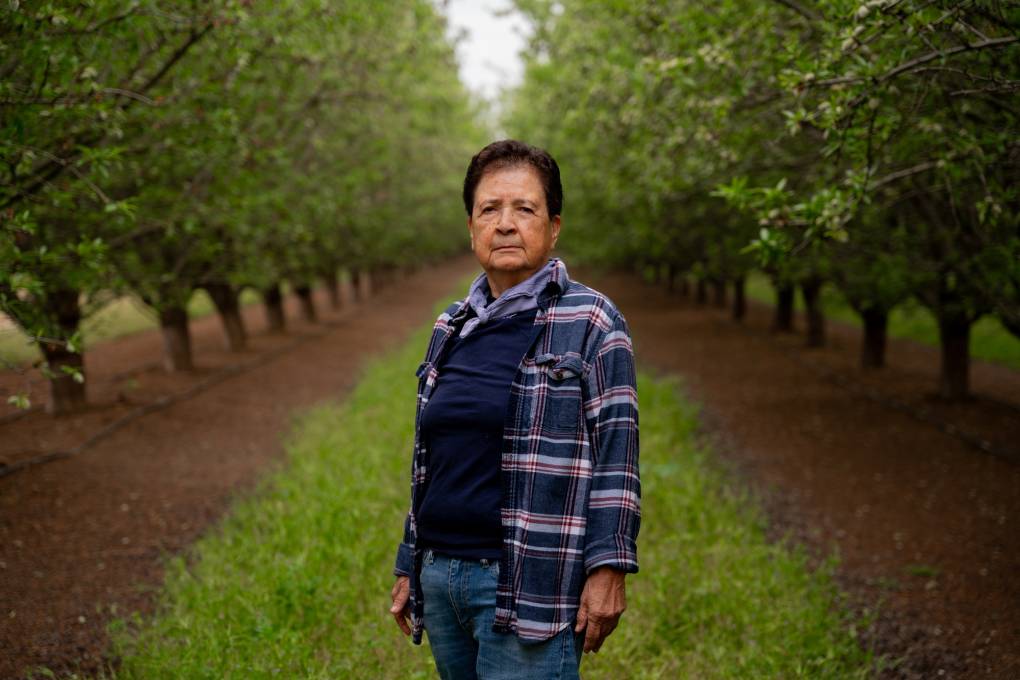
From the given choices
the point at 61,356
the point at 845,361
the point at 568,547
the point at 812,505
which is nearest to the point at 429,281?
the point at 845,361

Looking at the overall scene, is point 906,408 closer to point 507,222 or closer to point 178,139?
point 178,139

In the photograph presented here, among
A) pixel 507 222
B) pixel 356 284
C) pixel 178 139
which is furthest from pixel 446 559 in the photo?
pixel 356 284

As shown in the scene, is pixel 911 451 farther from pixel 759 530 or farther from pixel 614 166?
pixel 614 166

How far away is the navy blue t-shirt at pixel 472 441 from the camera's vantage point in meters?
2.48

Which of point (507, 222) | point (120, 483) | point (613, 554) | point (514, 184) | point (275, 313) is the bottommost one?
point (120, 483)

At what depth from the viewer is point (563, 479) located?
8.00 feet

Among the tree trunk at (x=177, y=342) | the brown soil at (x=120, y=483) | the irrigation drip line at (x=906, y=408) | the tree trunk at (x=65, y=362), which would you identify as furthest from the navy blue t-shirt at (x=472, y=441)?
the tree trunk at (x=177, y=342)

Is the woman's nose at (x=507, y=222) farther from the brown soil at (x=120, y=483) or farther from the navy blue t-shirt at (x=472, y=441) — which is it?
the brown soil at (x=120, y=483)

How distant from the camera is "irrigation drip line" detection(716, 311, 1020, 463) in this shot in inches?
349

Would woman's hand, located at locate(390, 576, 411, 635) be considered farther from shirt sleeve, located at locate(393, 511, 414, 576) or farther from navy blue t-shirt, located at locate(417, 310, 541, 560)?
navy blue t-shirt, located at locate(417, 310, 541, 560)

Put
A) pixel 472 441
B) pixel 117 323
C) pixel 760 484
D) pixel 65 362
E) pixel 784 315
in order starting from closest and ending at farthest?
pixel 472 441, pixel 760 484, pixel 65 362, pixel 784 315, pixel 117 323

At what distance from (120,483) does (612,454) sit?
7371 millimetres

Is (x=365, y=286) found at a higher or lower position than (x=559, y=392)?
lower

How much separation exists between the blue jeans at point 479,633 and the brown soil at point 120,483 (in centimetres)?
321
